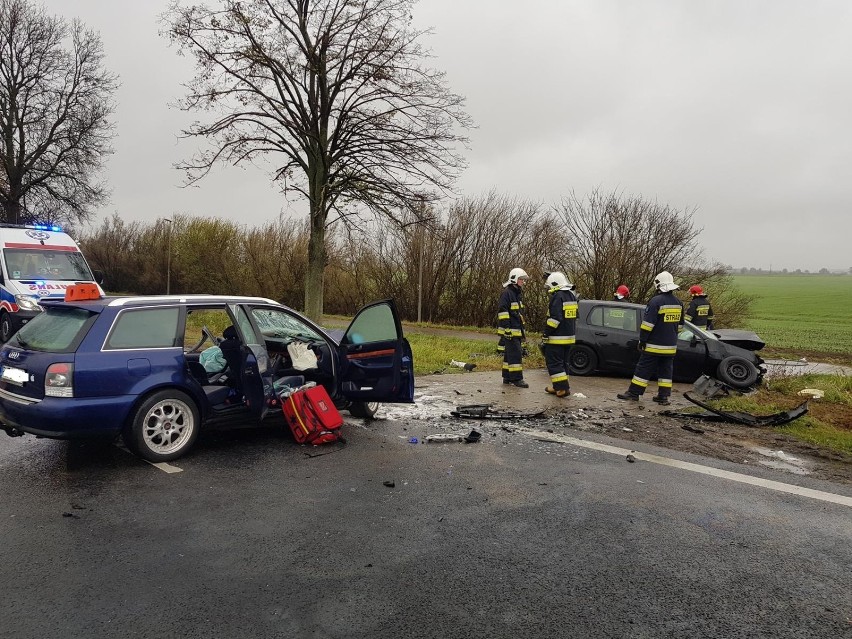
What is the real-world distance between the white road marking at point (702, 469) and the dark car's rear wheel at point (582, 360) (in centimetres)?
494

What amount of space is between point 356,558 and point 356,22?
1565 cm

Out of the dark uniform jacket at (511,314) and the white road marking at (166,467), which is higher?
the dark uniform jacket at (511,314)

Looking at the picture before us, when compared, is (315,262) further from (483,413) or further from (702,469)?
(702,469)

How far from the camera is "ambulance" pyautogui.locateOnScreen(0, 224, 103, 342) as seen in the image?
41.2 ft

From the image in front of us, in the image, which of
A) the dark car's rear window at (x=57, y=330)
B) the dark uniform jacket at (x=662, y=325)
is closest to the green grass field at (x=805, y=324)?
the dark uniform jacket at (x=662, y=325)

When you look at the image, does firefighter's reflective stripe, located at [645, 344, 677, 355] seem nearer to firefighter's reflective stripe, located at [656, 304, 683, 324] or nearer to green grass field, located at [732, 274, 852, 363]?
firefighter's reflective stripe, located at [656, 304, 683, 324]

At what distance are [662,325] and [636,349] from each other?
190 centimetres

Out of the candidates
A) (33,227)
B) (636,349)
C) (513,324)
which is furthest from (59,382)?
(33,227)

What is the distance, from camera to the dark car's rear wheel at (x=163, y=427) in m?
5.15

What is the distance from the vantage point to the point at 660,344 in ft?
29.8

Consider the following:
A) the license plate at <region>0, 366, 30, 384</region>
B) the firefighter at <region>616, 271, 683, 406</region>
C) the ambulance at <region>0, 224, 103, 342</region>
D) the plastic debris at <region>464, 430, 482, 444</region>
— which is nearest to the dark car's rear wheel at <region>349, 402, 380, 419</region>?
the plastic debris at <region>464, 430, 482, 444</region>

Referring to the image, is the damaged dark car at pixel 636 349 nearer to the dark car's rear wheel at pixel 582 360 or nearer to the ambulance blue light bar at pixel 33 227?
the dark car's rear wheel at pixel 582 360

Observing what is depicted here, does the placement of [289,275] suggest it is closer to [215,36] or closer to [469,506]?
[215,36]

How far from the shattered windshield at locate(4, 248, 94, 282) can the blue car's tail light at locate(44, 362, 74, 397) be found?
32.7 ft
